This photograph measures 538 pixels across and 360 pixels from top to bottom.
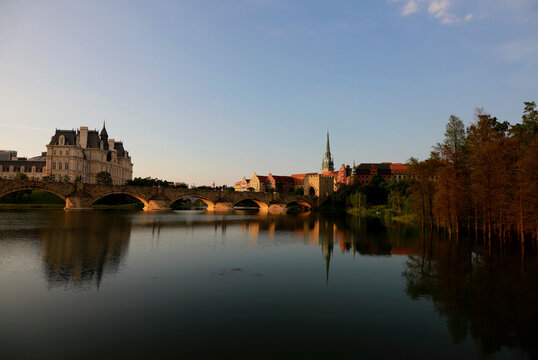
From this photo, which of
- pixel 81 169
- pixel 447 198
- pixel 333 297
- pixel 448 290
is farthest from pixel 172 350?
pixel 81 169

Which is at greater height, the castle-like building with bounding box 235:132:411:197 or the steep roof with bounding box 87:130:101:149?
the steep roof with bounding box 87:130:101:149

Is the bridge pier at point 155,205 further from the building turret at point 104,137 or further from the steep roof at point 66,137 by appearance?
the building turret at point 104,137

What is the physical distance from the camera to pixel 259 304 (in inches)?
530

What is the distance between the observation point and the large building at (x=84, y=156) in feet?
365

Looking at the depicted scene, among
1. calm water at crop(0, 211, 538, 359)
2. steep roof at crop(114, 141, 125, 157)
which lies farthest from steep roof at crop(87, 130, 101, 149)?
calm water at crop(0, 211, 538, 359)

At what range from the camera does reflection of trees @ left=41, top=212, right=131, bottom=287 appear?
16.3m

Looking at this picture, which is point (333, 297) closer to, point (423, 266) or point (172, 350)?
point (172, 350)

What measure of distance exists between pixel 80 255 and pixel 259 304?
14757 mm

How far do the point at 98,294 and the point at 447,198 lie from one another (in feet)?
116

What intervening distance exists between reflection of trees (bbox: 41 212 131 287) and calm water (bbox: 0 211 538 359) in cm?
12

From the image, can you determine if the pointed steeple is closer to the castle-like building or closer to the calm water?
the castle-like building

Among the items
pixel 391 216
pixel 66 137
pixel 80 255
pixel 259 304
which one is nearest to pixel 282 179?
pixel 66 137

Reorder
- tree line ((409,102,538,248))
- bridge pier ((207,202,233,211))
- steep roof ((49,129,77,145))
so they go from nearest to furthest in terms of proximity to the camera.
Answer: tree line ((409,102,538,248))
bridge pier ((207,202,233,211))
steep roof ((49,129,77,145))

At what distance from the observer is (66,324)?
10.7 meters
